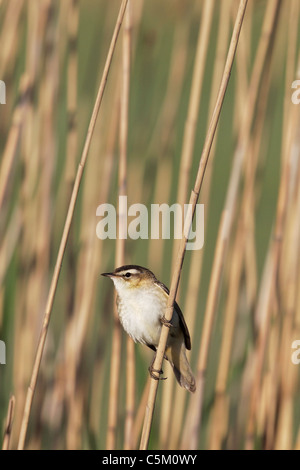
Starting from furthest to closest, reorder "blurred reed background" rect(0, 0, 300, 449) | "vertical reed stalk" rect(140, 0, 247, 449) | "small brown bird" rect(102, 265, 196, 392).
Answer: "blurred reed background" rect(0, 0, 300, 449), "small brown bird" rect(102, 265, 196, 392), "vertical reed stalk" rect(140, 0, 247, 449)

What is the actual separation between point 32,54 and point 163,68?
3.89 meters

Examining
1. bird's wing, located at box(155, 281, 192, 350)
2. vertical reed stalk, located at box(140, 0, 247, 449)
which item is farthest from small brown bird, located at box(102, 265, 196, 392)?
vertical reed stalk, located at box(140, 0, 247, 449)

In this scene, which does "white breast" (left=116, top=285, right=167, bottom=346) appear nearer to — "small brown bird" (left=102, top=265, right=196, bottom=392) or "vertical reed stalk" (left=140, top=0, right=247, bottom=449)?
"small brown bird" (left=102, top=265, right=196, bottom=392)

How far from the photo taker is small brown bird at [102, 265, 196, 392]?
4.67 ft

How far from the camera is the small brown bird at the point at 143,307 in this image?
142 centimetres

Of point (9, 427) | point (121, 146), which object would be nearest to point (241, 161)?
point (121, 146)

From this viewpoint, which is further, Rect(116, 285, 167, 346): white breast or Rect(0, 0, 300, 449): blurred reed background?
Rect(0, 0, 300, 449): blurred reed background

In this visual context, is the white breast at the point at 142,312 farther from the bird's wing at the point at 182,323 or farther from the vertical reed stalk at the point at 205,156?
the vertical reed stalk at the point at 205,156

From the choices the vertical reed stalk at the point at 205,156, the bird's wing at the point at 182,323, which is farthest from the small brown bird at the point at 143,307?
the vertical reed stalk at the point at 205,156

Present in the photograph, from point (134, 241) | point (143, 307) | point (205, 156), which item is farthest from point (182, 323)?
point (134, 241)

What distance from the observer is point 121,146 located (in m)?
1.42
